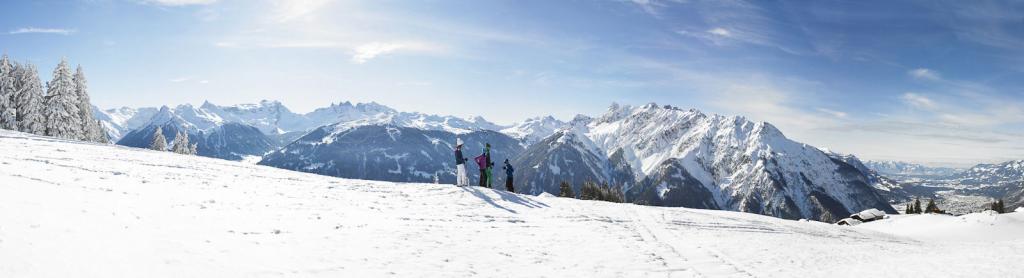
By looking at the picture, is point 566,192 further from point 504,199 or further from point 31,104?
point 31,104

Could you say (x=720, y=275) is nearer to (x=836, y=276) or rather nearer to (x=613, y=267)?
(x=613, y=267)

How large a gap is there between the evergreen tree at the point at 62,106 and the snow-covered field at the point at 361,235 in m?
58.7

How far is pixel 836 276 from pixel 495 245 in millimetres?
10413

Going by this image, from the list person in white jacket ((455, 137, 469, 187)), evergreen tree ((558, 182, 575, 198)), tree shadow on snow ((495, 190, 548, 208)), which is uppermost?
person in white jacket ((455, 137, 469, 187))

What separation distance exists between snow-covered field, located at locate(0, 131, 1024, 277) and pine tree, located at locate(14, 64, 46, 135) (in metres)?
58.3

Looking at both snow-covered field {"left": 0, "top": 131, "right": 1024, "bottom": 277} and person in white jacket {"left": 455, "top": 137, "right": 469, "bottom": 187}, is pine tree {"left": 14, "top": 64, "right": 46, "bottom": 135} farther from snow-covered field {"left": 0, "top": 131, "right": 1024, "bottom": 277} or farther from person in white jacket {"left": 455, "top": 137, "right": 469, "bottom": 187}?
person in white jacket {"left": 455, "top": 137, "right": 469, "bottom": 187}

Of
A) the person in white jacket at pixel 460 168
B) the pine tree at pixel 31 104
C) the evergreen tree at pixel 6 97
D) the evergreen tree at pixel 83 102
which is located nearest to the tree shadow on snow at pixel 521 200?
the person in white jacket at pixel 460 168

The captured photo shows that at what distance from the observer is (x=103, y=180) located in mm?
20031

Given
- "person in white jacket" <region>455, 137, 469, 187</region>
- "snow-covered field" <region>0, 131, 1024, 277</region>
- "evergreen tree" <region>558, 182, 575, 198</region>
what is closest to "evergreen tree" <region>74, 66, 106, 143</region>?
"snow-covered field" <region>0, 131, 1024, 277</region>

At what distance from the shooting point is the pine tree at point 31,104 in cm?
7144

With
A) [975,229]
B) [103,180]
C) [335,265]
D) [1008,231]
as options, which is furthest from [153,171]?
[1008,231]

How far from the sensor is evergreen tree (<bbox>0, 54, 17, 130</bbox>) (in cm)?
7256

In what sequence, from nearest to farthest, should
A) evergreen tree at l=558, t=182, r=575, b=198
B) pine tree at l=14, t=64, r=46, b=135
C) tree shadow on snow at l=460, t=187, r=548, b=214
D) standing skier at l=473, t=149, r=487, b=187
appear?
tree shadow on snow at l=460, t=187, r=548, b=214 → standing skier at l=473, t=149, r=487, b=187 → pine tree at l=14, t=64, r=46, b=135 → evergreen tree at l=558, t=182, r=575, b=198

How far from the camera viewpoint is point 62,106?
244ft
